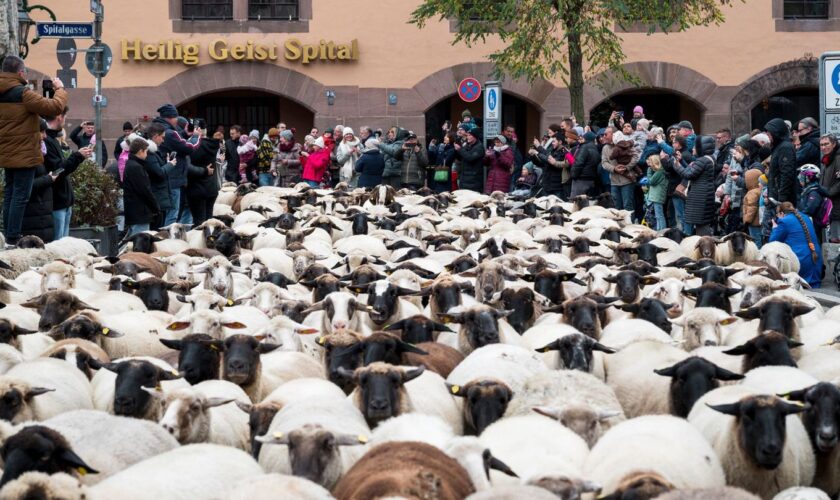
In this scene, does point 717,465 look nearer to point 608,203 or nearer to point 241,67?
point 608,203

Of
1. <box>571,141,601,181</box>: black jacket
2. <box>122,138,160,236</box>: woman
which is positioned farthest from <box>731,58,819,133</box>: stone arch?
<box>122,138,160,236</box>: woman

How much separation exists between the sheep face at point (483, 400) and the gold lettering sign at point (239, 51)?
2621 centimetres

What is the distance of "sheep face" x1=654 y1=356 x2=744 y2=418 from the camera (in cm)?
761

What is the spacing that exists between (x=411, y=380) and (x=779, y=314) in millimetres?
3007

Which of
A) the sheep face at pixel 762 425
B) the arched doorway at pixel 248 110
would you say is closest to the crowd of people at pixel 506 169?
the sheep face at pixel 762 425

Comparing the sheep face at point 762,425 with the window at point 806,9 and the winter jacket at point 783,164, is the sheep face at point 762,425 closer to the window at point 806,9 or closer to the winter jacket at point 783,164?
the winter jacket at point 783,164

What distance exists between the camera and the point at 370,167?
2517 cm

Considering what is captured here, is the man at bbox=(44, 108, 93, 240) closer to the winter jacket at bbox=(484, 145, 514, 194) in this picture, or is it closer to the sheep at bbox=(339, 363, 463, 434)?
the sheep at bbox=(339, 363, 463, 434)

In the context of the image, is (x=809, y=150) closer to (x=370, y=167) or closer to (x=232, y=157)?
(x=370, y=167)

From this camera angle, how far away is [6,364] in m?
8.11

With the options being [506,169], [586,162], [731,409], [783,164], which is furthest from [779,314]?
[506,169]

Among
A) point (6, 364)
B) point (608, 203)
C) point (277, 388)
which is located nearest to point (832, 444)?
point (277, 388)

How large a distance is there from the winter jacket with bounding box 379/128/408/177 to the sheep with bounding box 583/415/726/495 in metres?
18.9

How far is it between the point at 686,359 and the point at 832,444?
1.22 meters
